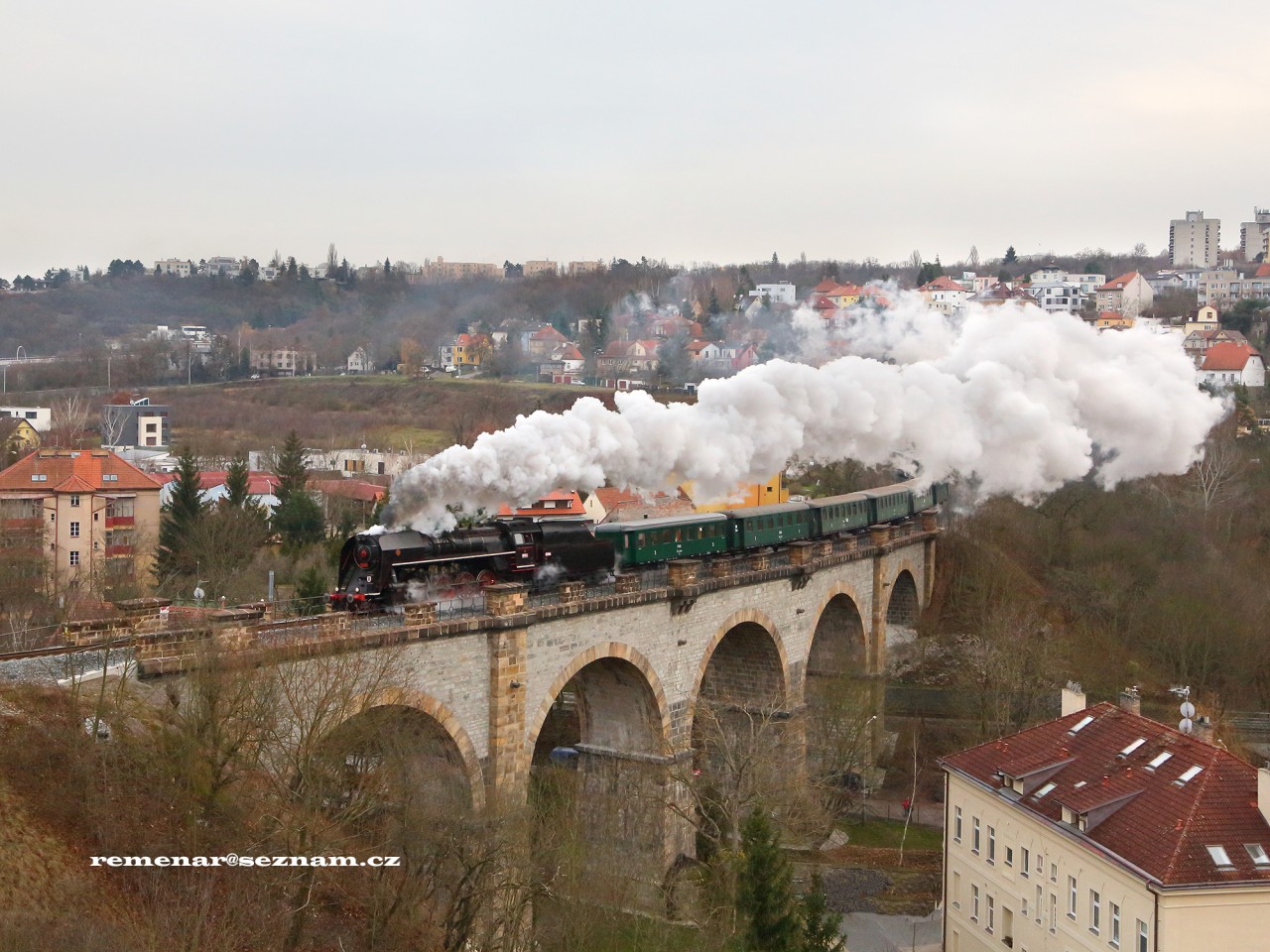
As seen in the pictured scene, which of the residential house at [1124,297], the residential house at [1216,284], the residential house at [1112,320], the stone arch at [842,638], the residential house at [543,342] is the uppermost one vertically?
the residential house at [1216,284]

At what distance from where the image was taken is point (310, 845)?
68.0 feet

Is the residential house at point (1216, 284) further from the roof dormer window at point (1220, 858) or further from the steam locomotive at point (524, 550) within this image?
the roof dormer window at point (1220, 858)

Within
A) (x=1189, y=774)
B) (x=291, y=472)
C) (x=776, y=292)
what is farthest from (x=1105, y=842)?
(x=776, y=292)

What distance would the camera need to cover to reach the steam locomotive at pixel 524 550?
28.3 m

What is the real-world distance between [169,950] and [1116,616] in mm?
47710

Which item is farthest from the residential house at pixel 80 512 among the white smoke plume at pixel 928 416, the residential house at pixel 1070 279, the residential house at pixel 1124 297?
the residential house at pixel 1070 279

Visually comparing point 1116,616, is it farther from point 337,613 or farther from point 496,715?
point 337,613

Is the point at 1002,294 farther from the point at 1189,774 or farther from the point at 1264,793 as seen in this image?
the point at 1264,793

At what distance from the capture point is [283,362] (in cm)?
14912

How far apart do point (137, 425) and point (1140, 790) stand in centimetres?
9244

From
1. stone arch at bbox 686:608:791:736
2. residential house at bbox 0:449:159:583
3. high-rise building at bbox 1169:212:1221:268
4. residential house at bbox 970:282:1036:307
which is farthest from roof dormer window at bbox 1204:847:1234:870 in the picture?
high-rise building at bbox 1169:212:1221:268

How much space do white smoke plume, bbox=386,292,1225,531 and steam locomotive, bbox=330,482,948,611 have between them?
3.92 ft

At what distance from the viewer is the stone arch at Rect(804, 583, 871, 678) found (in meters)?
50.2

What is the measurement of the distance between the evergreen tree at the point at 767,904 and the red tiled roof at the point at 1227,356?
255ft
